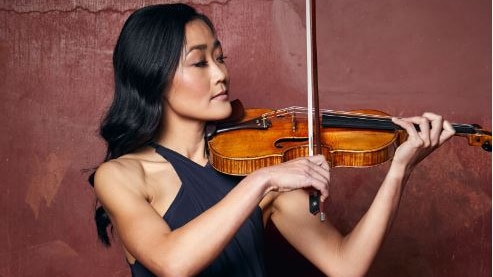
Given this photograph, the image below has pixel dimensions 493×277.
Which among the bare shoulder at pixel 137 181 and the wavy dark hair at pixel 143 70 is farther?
the wavy dark hair at pixel 143 70

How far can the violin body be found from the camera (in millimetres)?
1755

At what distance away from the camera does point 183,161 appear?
192 cm

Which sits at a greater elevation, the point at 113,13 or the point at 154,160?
the point at 113,13

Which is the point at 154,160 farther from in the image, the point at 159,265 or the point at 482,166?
the point at 482,166

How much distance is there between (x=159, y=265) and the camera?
5.17 feet

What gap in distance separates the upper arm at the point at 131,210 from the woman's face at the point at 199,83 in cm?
21

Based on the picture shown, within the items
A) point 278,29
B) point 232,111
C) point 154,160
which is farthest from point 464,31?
point 154,160

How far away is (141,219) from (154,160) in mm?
296

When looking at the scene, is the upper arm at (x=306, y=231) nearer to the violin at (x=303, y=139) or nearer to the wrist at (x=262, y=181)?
the violin at (x=303, y=139)

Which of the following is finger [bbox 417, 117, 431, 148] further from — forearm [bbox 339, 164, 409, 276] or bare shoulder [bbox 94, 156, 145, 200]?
bare shoulder [bbox 94, 156, 145, 200]

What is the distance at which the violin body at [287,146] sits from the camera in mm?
1755

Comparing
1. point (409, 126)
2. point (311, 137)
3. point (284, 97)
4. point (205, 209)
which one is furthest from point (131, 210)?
point (284, 97)

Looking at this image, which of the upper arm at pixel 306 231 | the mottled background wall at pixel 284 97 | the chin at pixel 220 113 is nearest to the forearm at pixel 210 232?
the chin at pixel 220 113

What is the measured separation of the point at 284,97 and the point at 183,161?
876 mm
